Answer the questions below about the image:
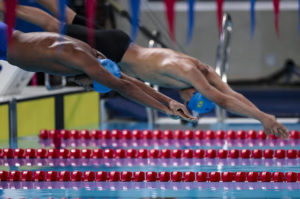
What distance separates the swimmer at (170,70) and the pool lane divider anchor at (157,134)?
2203 mm

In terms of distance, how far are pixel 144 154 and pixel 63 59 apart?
10.2ft

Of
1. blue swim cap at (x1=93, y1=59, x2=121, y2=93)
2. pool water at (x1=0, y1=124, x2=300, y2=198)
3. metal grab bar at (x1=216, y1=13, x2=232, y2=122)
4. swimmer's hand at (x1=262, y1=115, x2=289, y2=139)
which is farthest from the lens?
metal grab bar at (x1=216, y1=13, x2=232, y2=122)

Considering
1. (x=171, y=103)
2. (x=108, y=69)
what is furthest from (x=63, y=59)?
(x=171, y=103)

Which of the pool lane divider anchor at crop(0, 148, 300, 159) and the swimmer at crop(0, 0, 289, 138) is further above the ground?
the swimmer at crop(0, 0, 289, 138)

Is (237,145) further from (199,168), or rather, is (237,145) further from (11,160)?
(11,160)

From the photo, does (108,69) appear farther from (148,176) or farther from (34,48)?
(148,176)

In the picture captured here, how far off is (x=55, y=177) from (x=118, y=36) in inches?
60.1

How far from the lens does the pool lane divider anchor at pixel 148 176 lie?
18.8ft

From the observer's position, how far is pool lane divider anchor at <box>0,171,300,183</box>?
5731mm

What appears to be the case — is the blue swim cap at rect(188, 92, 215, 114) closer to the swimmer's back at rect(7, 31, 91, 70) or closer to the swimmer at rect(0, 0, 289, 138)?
the swimmer at rect(0, 0, 289, 138)

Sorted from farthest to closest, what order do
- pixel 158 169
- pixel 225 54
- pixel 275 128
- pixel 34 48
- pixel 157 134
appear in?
pixel 225 54
pixel 157 134
pixel 158 169
pixel 275 128
pixel 34 48

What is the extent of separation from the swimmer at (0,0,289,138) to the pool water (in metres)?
0.52

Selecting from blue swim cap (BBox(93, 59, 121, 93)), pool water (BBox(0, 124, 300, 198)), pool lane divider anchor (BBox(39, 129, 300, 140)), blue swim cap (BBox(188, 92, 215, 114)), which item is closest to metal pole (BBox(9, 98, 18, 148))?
pool water (BBox(0, 124, 300, 198))

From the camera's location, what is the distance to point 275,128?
5.38 meters
